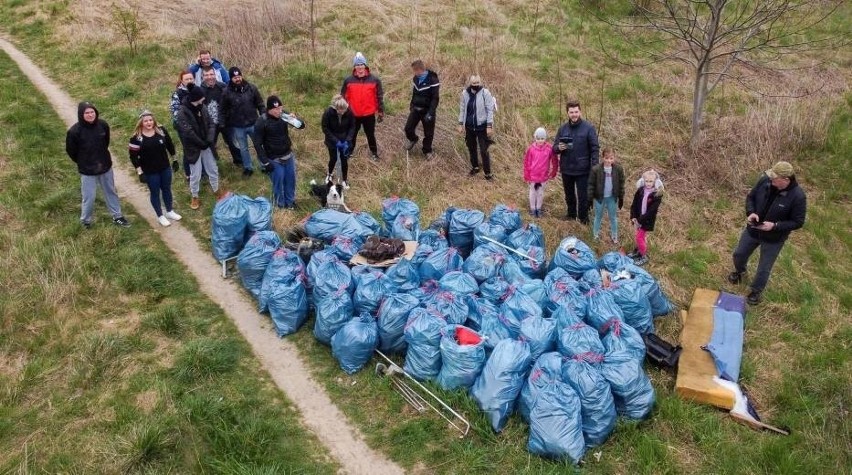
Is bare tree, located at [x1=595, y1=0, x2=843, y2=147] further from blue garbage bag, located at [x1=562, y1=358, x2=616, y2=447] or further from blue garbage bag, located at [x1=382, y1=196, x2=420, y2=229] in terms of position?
blue garbage bag, located at [x1=562, y1=358, x2=616, y2=447]

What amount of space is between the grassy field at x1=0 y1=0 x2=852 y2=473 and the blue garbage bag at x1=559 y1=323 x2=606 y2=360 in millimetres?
640

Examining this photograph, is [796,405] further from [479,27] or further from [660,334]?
[479,27]

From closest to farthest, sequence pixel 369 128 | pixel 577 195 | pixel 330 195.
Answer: pixel 330 195
pixel 577 195
pixel 369 128

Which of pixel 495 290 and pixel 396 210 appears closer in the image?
pixel 495 290

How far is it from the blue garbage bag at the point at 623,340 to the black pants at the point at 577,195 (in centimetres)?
231

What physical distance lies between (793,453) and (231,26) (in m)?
13.4

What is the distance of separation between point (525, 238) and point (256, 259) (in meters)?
2.84

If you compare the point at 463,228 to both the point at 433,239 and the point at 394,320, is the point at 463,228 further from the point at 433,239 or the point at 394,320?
the point at 394,320

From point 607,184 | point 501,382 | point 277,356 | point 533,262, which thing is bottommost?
point 277,356

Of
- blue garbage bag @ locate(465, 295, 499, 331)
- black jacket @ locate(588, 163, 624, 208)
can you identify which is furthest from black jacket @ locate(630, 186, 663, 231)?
blue garbage bag @ locate(465, 295, 499, 331)

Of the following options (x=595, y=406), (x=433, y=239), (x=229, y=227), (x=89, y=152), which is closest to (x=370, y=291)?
(x=433, y=239)

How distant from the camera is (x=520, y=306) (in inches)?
216

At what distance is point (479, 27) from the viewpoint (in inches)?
581

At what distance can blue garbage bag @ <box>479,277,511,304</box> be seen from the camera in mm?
5770
